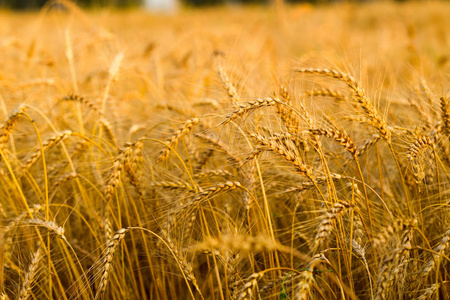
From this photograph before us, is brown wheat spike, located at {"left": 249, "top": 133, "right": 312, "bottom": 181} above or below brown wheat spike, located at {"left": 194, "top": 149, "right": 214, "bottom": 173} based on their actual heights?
above

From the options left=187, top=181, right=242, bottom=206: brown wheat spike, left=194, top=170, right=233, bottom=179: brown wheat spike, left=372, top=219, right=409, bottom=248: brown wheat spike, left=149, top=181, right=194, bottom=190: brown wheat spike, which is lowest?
left=372, top=219, right=409, bottom=248: brown wheat spike

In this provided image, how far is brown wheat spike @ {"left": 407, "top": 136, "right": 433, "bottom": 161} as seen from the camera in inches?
56.5

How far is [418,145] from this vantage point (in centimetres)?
147

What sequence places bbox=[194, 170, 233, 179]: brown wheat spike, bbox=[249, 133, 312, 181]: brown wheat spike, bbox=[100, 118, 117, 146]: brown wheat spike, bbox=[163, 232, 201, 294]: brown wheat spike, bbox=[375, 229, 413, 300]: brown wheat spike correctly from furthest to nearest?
bbox=[100, 118, 117, 146]: brown wheat spike
bbox=[194, 170, 233, 179]: brown wheat spike
bbox=[163, 232, 201, 294]: brown wheat spike
bbox=[249, 133, 312, 181]: brown wheat spike
bbox=[375, 229, 413, 300]: brown wheat spike

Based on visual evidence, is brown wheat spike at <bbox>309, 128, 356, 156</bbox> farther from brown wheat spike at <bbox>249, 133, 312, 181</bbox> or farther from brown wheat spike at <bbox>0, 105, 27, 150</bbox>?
brown wheat spike at <bbox>0, 105, 27, 150</bbox>

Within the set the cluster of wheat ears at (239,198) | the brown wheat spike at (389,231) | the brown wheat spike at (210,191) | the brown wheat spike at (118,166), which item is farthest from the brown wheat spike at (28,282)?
the brown wheat spike at (389,231)

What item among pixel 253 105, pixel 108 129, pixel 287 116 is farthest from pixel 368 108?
pixel 108 129

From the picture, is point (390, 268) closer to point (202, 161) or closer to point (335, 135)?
point (335, 135)

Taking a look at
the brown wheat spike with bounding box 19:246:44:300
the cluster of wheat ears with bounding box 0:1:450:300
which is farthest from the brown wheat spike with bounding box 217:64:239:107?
the brown wheat spike with bounding box 19:246:44:300

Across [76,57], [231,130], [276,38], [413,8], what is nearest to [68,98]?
[231,130]

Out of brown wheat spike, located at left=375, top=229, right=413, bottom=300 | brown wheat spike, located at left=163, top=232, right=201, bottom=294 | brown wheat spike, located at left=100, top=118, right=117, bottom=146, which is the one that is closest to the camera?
brown wheat spike, located at left=375, top=229, right=413, bottom=300

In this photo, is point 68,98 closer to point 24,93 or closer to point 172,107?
point 172,107

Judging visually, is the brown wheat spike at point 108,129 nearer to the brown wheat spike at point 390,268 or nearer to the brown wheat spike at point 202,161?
the brown wheat spike at point 202,161

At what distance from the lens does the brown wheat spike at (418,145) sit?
4.71ft
